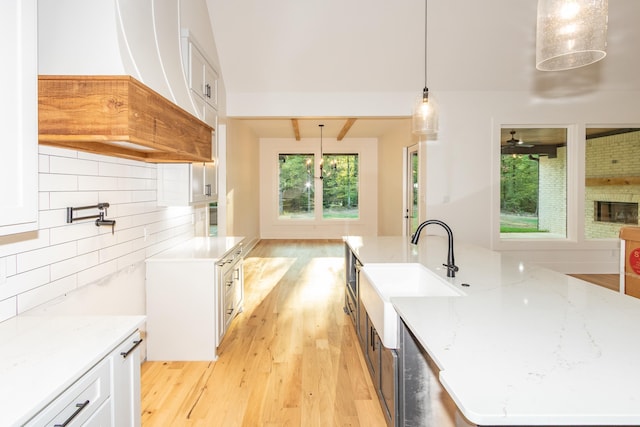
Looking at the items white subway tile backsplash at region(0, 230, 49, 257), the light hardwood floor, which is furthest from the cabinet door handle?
white subway tile backsplash at region(0, 230, 49, 257)

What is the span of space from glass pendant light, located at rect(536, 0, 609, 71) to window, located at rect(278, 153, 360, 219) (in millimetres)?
8612

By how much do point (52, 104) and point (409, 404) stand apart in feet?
6.52

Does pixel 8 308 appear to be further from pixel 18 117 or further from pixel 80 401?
pixel 18 117

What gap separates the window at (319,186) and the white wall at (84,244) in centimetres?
718

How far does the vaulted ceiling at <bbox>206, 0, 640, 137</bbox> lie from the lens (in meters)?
4.00

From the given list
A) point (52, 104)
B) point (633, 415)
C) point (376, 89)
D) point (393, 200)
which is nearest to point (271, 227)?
point (393, 200)

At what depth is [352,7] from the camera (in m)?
3.95

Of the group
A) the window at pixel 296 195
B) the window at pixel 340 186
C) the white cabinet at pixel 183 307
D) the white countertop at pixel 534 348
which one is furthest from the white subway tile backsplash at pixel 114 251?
the window at pixel 340 186

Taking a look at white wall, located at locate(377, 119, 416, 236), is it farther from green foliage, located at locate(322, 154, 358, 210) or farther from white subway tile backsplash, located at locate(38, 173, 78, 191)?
white subway tile backsplash, located at locate(38, 173, 78, 191)

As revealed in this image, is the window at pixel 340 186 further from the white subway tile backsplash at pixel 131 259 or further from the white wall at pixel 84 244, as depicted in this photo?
the white subway tile backsplash at pixel 131 259

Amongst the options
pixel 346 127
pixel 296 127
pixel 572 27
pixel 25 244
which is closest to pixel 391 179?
pixel 346 127

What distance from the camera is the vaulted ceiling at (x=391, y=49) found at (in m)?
4.00

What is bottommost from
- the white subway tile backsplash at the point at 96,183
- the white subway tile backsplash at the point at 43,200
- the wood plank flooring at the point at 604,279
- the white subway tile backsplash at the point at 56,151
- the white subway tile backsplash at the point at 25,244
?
the wood plank flooring at the point at 604,279

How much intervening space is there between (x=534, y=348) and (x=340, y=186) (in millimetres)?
9257
